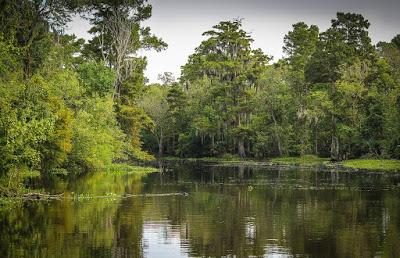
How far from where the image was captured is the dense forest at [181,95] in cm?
4131

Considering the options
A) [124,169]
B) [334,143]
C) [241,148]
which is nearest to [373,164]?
[334,143]

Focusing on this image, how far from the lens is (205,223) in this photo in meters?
24.8

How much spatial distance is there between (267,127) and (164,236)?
2772 inches

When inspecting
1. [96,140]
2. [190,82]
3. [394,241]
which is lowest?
[394,241]

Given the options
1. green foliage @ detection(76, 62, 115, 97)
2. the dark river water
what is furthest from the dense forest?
the dark river water

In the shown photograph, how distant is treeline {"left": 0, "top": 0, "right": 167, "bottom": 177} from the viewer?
1268 inches

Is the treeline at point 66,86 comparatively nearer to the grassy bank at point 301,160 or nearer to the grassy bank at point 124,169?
the grassy bank at point 124,169

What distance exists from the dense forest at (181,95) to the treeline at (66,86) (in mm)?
128

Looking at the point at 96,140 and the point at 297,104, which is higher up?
the point at 297,104

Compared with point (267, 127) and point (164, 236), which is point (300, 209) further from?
point (267, 127)

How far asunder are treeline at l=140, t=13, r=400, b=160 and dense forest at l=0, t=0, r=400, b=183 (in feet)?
0.65

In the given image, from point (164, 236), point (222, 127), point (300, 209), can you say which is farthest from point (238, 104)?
point (164, 236)

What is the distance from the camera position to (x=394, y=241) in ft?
68.3

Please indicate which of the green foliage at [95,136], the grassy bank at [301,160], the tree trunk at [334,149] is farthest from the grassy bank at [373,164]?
the green foliage at [95,136]
